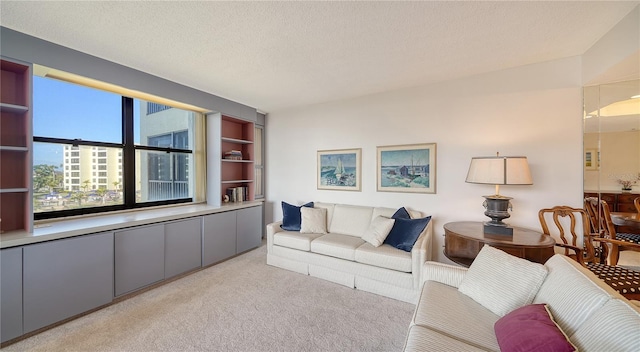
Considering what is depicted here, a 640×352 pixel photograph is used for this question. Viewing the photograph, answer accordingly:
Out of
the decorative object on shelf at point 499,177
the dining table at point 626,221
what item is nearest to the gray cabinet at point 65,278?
the decorative object on shelf at point 499,177

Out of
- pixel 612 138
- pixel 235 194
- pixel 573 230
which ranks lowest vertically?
pixel 573 230

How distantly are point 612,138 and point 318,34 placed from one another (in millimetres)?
3099

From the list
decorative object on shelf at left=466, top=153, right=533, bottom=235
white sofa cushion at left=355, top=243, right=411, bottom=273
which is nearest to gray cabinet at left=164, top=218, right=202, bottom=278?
white sofa cushion at left=355, top=243, right=411, bottom=273

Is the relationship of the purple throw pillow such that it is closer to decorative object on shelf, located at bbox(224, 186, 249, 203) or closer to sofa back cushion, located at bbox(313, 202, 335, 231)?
sofa back cushion, located at bbox(313, 202, 335, 231)

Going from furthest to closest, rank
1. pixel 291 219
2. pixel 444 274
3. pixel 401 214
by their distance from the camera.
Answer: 1. pixel 291 219
2. pixel 401 214
3. pixel 444 274

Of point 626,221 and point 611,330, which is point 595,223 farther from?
point 611,330

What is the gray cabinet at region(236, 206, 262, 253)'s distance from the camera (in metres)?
3.76

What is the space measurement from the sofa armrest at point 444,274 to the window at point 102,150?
354 centimetres

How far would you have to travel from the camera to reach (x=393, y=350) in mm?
1770

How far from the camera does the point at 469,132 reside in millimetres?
2941

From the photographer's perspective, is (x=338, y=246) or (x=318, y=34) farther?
(x=338, y=246)

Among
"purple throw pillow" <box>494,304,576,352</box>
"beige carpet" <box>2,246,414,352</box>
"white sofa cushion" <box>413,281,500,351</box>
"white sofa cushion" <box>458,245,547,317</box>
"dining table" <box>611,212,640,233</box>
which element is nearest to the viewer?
"purple throw pillow" <box>494,304,576,352</box>

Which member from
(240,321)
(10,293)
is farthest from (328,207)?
(10,293)

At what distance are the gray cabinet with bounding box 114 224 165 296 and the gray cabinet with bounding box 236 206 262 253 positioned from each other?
115cm
